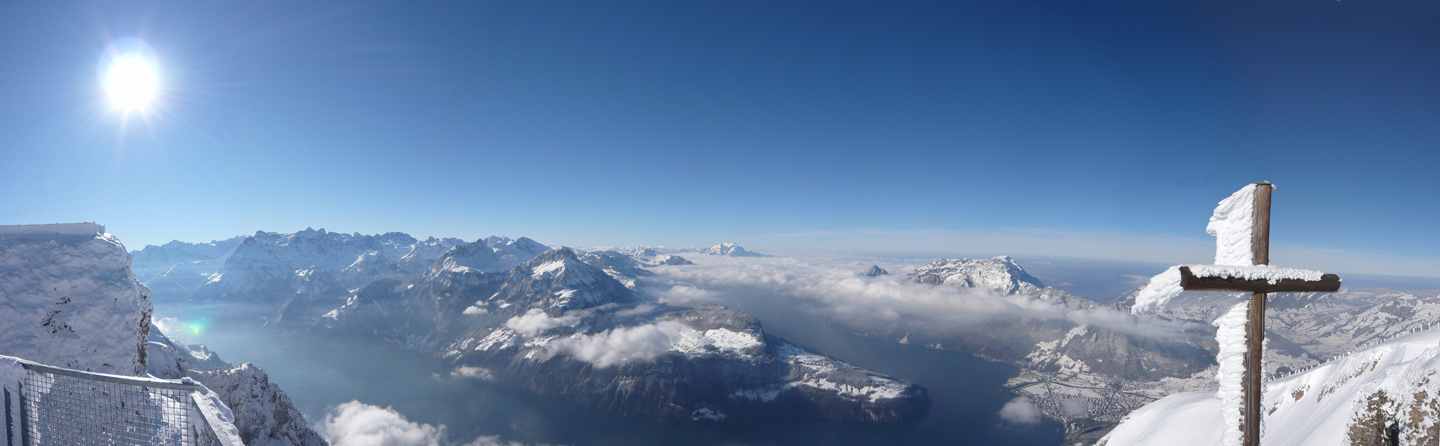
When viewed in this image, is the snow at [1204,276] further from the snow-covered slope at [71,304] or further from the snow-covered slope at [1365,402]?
the snow-covered slope at [71,304]

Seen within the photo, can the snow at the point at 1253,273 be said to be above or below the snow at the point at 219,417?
above

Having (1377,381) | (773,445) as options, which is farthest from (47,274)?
→ (773,445)

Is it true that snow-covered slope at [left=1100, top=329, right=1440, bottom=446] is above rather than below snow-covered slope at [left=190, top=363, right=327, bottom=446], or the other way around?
above

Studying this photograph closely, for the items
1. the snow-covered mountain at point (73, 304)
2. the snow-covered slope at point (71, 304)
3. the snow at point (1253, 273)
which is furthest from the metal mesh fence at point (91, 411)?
the snow-covered slope at point (71, 304)

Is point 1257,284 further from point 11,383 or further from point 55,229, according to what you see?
point 55,229

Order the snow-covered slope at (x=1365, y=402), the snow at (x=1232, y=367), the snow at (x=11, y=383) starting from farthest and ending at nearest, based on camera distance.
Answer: the snow at (x=11, y=383) → the snow-covered slope at (x=1365, y=402) → the snow at (x=1232, y=367)

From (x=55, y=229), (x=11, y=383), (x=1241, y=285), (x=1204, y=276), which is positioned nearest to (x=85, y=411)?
(x=11, y=383)

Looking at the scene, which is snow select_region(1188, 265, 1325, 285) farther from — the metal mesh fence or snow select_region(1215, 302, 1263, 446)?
the metal mesh fence

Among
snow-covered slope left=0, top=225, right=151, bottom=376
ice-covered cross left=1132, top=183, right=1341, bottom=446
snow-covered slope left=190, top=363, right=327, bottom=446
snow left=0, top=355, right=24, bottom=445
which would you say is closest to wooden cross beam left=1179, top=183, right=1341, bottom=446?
ice-covered cross left=1132, top=183, right=1341, bottom=446
